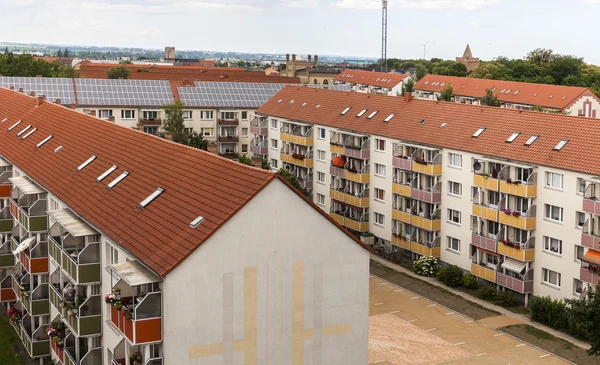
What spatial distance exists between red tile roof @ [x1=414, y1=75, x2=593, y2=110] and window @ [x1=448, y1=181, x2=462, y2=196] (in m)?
58.6

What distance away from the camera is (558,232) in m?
45.7

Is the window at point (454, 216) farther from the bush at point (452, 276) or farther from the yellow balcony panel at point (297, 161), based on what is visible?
the yellow balcony panel at point (297, 161)

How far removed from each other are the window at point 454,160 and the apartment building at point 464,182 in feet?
0.23

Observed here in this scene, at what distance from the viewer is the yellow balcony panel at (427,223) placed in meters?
54.9

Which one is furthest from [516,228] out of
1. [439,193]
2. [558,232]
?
[439,193]

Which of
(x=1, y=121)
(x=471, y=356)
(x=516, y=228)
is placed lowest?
(x=471, y=356)

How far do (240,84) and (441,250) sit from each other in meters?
44.9

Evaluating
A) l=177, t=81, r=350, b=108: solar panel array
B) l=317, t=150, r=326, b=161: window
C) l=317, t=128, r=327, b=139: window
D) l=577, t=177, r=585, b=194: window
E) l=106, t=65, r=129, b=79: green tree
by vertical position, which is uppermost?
l=106, t=65, r=129, b=79: green tree

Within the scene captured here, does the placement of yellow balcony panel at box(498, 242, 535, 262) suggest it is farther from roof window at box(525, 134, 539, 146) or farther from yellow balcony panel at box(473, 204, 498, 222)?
roof window at box(525, 134, 539, 146)

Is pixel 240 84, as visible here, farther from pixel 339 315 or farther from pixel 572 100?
pixel 339 315

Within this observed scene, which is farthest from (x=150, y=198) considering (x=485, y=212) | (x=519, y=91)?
(x=519, y=91)

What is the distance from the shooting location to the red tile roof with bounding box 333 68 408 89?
15400 cm

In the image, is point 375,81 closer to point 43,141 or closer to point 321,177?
point 321,177

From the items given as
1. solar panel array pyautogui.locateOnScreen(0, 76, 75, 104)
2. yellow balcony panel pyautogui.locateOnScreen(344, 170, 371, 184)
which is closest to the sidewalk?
yellow balcony panel pyautogui.locateOnScreen(344, 170, 371, 184)
